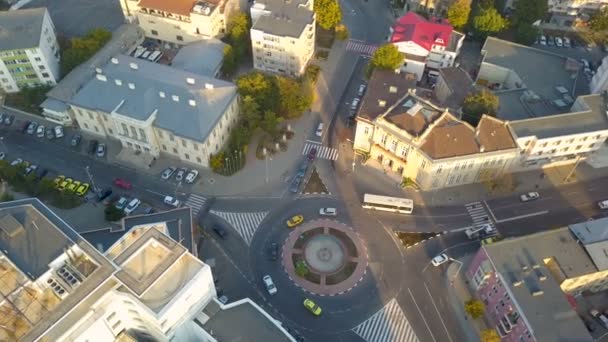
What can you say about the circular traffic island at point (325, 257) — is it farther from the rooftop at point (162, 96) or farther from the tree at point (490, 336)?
the rooftop at point (162, 96)

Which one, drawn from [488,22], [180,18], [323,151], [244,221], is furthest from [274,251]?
[488,22]

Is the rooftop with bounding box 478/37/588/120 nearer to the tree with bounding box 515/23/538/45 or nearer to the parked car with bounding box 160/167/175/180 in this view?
the tree with bounding box 515/23/538/45

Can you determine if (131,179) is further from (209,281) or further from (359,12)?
(359,12)

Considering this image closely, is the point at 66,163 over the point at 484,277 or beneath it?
beneath

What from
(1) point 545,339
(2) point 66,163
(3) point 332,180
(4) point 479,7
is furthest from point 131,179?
(4) point 479,7

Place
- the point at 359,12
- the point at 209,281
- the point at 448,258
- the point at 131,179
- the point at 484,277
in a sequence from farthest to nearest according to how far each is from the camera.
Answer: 1. the point at 359,12
2. the point at 131,179
3. the point at 448,258
4. the point at 484,277
5. the point at 209,281

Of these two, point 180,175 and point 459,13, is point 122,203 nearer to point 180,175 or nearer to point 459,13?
point 180,175
